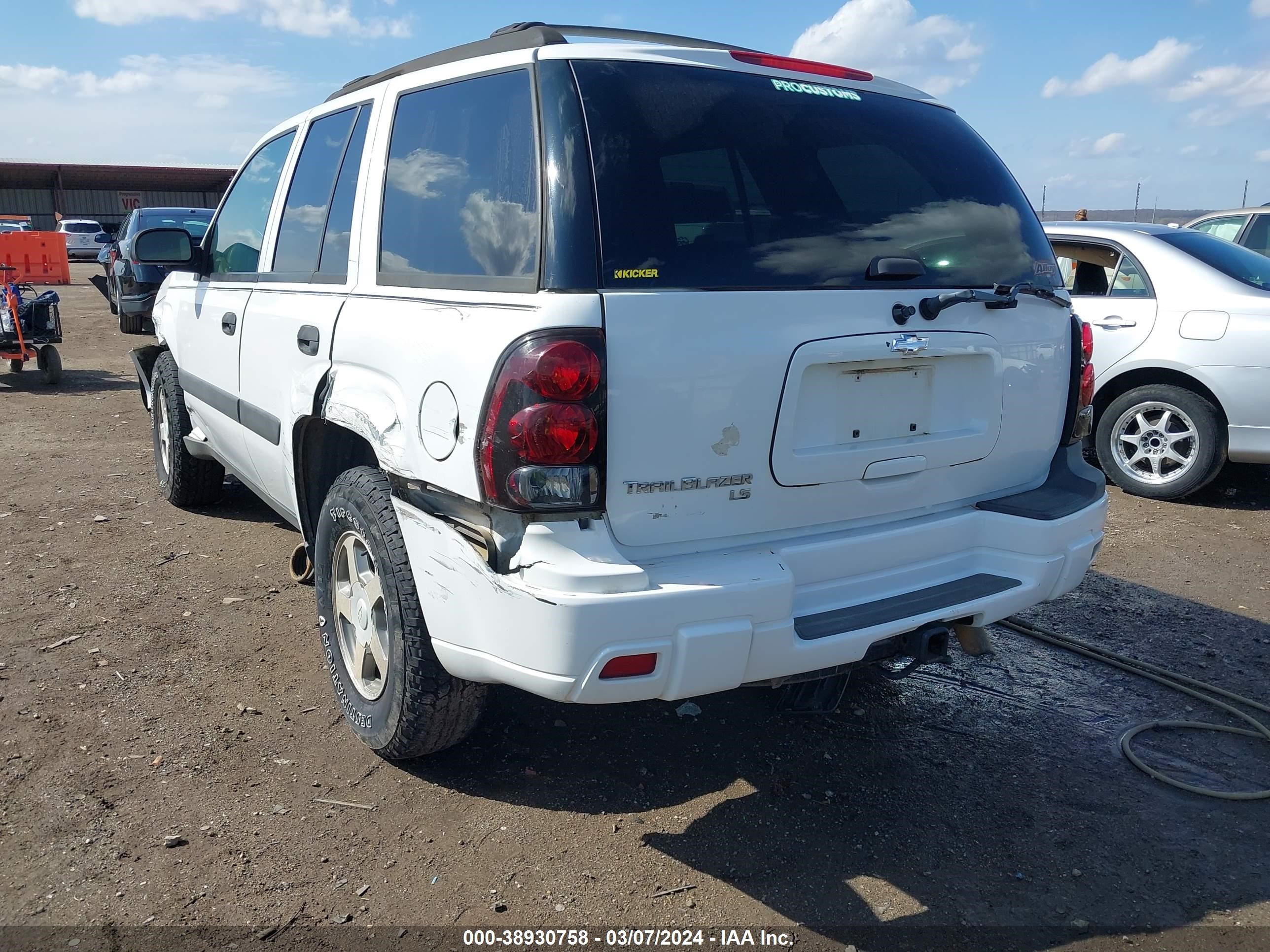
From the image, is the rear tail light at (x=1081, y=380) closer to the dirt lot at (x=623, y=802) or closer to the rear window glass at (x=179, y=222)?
the dirt lot at (x=623, y=802)

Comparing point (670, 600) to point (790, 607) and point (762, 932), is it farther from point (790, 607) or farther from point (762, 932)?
point (762, 932)

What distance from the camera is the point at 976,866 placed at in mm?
2783

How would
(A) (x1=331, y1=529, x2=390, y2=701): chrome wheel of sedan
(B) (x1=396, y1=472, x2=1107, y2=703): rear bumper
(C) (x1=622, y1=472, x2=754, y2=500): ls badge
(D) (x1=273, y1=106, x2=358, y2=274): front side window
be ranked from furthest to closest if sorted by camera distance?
(D) (x1=273, y1=106, x2=358, y2=274): front side window
(A) (x1=331, y1=529, x2=390, y2=701): chrome wheel of sedan
(C) (x1=622, y1=472, x2=754, y2=500): ls badge
(B) (x1=396, y1=472, x2=1107, y2=703): rear bumper

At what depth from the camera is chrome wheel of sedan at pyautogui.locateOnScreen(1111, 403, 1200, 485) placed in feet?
20.7

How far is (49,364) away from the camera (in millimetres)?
10648

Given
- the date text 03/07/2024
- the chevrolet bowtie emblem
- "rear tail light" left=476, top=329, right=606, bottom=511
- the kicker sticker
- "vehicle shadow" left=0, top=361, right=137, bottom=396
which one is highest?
the kicker sticker

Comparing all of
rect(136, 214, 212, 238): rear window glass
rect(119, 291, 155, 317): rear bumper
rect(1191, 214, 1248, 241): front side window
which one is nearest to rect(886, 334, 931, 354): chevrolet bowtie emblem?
rect(119, 291, 155, 317): rear bumper

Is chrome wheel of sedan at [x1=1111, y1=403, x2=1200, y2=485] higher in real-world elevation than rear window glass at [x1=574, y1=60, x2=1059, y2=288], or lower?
lower

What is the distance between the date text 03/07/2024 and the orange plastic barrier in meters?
15.1

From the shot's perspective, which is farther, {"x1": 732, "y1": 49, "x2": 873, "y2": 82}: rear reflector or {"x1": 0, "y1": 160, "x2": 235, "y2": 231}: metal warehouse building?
{"x1": 0, "y1": 160, "x2": 235, "y2": 231}: metal warehouse building

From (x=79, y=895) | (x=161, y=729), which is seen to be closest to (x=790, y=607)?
(x=79, y=895)

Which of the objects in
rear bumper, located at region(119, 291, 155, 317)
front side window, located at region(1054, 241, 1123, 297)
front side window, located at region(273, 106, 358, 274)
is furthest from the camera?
rear bumper, located at region(119, 291, 155, 317)

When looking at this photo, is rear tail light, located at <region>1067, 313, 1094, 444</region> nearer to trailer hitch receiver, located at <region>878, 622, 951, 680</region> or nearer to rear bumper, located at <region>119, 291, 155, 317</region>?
trailer hitch receiver, located at <region>878, 622, 951, 680</region>

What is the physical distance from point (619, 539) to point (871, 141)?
4.78ft
